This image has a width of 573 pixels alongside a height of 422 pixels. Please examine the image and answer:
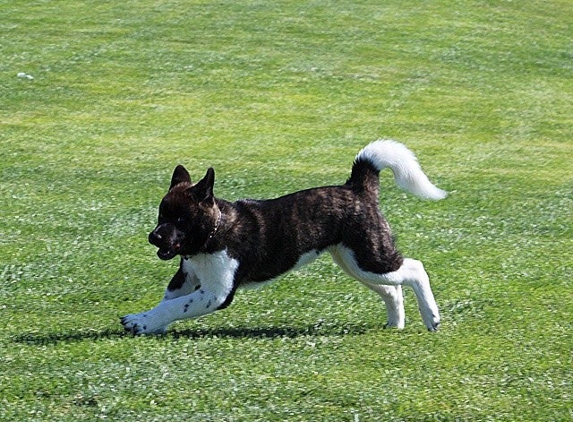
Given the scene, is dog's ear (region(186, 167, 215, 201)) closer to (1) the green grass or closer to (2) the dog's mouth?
(2) the dog's mouth

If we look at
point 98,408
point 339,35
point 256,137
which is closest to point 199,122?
point 256,137

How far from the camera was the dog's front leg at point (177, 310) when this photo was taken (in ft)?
26.2

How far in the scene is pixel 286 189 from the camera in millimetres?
14508

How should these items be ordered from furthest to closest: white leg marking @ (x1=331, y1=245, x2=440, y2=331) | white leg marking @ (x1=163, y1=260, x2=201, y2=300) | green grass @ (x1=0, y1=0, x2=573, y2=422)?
1. white leg marking @ (x1=331, y1=245, x2=440, y2=331)
2. white leg marking @ (x1=163, y1=260, x2=201, y2=300)
3. green grass @ (x1=0, y1=0, x2=573, y2=422)

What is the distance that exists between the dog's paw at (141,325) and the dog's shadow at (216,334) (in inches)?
2.0

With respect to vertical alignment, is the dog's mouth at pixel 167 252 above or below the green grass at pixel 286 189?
above

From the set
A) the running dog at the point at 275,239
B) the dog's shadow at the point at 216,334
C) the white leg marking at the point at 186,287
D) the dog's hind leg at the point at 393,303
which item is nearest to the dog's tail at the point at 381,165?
the running dog at the point at 275,239

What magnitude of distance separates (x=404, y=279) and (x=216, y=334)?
1394 mm

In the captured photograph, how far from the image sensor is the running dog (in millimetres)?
8023

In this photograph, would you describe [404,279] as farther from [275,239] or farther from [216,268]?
[216,268]

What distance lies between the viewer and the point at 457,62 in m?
24.9

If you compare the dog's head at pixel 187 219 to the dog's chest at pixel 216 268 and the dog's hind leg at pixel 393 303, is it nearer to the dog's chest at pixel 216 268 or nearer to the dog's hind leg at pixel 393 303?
the dog's chest at pixel 216 268

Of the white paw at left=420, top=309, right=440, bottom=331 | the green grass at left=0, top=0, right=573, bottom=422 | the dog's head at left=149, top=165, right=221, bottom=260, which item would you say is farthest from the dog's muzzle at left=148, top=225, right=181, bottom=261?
the white paw at left=420, top=309, right=440, bottom=331

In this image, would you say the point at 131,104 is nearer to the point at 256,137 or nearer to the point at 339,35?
the point at 256,137
